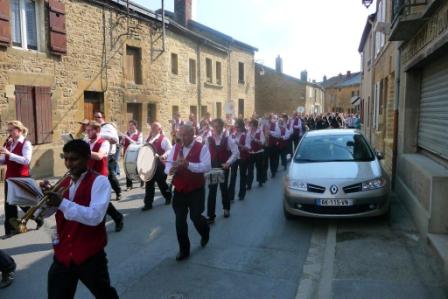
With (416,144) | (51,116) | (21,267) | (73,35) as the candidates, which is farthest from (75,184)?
(73,35)

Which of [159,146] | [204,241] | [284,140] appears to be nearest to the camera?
[204,241]

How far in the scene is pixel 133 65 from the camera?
16.5 metres

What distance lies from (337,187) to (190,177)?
93.8 inches

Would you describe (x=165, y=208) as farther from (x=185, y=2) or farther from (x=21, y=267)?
(x=185, y=2)

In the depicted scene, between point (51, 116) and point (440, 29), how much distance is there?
35.5ft

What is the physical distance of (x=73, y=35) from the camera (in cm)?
1300

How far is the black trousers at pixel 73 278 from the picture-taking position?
2820 mm

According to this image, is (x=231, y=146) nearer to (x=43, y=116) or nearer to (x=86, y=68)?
(x=43, y=116)

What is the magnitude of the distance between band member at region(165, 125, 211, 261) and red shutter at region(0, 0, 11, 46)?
7897 mm

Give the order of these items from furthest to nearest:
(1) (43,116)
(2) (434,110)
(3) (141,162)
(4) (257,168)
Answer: (1) (43,116) < (4) (257,168) < (3) (141,162) < (2) (434,110)

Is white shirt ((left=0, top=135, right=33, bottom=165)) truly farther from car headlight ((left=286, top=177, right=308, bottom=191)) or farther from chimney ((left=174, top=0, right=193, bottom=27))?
chimney ((left=174, top=0, right=193, bottom=27))

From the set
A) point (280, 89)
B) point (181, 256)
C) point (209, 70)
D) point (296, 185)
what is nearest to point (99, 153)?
point (181, 256)

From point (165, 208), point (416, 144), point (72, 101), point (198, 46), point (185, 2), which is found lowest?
point (165, 208)

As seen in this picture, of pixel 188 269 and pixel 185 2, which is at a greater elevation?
pixel 185 2
